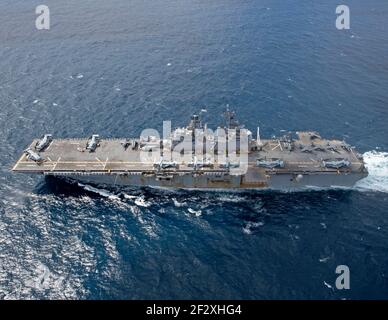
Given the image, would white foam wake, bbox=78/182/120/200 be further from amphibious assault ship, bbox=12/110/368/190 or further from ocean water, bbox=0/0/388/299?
amphibious assault ship, bbox=12/110/368/190

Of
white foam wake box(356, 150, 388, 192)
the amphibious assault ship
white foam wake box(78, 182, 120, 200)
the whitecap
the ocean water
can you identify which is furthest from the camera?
white foam wake box(356, 150, 388, 192)

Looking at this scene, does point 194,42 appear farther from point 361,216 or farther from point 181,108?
point 361,216

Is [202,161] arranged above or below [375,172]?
above

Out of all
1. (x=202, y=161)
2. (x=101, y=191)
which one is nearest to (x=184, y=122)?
(x=202, y=161)

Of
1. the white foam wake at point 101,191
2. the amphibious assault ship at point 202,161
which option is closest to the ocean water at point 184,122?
the white foam wake at point 101,191

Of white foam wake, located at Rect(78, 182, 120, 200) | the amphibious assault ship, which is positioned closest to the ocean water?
white foam wake, located at Rect(78, 182, 120, 200)

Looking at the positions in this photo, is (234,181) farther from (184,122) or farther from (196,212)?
(184,122)

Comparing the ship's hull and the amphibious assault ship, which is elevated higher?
the amphibious assault ship

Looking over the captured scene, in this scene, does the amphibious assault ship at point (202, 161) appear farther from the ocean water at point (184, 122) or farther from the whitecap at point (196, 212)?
the whitecap at point (196, 212)
